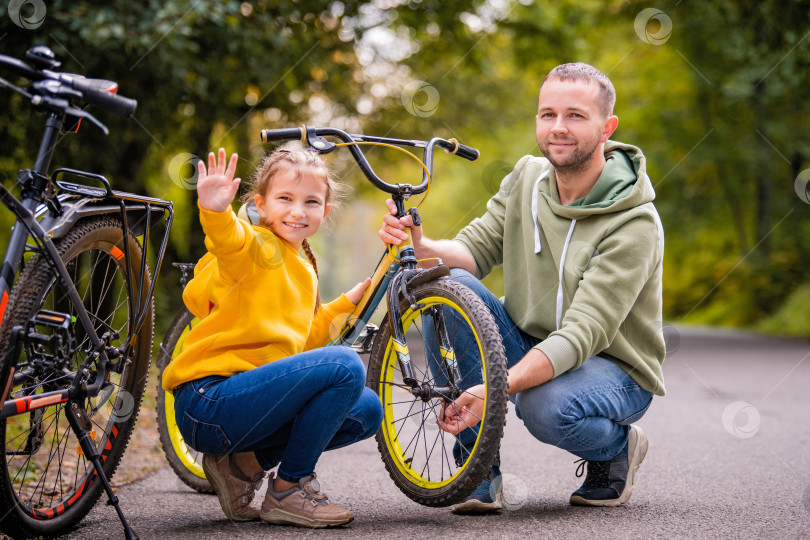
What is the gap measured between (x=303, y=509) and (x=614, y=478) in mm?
1195

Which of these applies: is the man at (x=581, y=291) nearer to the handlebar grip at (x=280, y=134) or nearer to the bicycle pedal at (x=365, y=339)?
the bicycle pedal at (x=365, y=339)

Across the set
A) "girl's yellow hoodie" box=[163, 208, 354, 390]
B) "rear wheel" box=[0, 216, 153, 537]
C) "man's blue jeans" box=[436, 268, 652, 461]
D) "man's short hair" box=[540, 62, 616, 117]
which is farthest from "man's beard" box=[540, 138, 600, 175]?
"rear wheel" box=[0, 216, 153, 537]

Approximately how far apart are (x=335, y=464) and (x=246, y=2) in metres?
6.50

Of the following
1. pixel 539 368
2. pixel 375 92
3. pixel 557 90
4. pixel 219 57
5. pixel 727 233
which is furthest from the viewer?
pixel 727 233

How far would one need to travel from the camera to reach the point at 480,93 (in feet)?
62.3

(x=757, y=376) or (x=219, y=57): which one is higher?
(x=219, y=57)

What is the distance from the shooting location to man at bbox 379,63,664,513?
315 centimetres

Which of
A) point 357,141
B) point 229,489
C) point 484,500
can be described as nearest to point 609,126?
point 357,141

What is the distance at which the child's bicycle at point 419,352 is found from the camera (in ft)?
9.34

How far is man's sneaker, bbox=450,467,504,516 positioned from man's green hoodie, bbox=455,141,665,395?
46 cm

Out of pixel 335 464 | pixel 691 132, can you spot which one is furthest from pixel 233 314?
pixel 691 132

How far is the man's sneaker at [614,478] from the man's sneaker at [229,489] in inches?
47.4

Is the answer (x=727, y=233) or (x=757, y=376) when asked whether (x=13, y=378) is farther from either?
(x=727, y=233)

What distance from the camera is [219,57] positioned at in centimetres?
924
